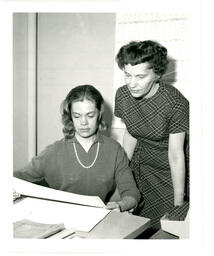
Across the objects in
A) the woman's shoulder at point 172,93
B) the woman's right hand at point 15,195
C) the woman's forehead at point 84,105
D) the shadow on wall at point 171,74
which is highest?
the shadow on wall at point 171,74

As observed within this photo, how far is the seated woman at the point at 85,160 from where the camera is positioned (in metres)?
1.03

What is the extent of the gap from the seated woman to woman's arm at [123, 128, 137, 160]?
0.06ft

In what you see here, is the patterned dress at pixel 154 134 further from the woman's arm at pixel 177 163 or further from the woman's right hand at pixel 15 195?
the woman's right hand at pixel 15 195

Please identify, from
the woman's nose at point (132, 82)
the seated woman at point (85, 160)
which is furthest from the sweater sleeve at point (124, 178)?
the woman's nose at point (132, 82)

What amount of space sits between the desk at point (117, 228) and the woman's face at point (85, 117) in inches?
13.9

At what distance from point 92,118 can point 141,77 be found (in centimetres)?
21

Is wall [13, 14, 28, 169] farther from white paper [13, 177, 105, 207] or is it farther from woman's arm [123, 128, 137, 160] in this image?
woman's arm [123, 128, 137, 160]

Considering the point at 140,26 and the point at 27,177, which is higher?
the point at 140,26

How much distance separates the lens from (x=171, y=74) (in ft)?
3.26

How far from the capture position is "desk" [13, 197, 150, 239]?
0.74m

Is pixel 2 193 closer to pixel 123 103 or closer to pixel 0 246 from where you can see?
pixel 0 246

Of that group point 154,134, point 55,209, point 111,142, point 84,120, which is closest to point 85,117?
point 84,120

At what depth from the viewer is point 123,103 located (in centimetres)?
105

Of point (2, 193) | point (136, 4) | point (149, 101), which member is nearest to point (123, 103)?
point (149, 101)
